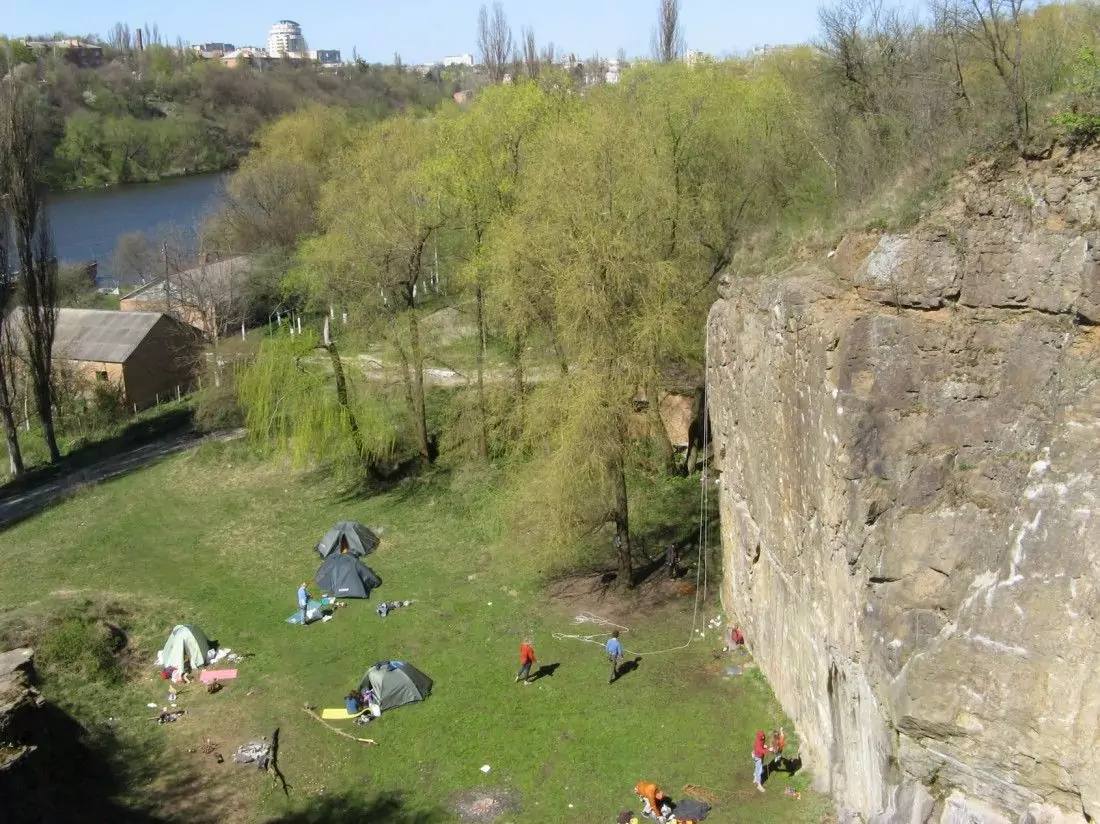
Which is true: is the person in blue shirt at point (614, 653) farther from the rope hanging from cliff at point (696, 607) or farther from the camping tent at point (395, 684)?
the camping tent at point (395, 684)

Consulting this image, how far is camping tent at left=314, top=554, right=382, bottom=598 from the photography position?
2103cm

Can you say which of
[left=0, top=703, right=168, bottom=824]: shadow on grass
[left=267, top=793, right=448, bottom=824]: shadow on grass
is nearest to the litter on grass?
[left=267, top=793, right=448, bottom=824]: shadow on grass

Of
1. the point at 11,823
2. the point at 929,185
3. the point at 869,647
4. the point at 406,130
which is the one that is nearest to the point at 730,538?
the point at 869,647

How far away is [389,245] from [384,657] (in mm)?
12270

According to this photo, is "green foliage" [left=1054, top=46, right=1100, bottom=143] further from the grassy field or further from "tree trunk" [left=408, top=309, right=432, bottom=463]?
"tree trunk" [left=408, top=309, right=432, bottom=463]

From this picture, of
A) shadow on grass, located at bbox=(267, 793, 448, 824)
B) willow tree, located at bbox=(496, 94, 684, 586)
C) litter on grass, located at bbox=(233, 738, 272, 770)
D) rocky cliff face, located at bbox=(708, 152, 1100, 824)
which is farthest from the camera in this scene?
willow tree, located at bbox=(496, 94, 684, 586)

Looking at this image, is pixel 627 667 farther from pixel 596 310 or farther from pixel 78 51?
pixel 78 51

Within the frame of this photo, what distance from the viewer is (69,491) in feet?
92.6

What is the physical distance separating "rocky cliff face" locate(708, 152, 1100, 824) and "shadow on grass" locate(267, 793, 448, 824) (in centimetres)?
592

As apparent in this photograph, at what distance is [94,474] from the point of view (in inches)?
1185

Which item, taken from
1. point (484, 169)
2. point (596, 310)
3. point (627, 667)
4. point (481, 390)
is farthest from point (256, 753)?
point (484, 169)

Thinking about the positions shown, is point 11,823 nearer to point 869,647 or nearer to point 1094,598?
point 869,647

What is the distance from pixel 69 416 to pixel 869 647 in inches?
1218

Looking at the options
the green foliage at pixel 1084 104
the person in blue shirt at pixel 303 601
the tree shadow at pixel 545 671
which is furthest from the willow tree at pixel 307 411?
the green foliage at pixel 1084 104
